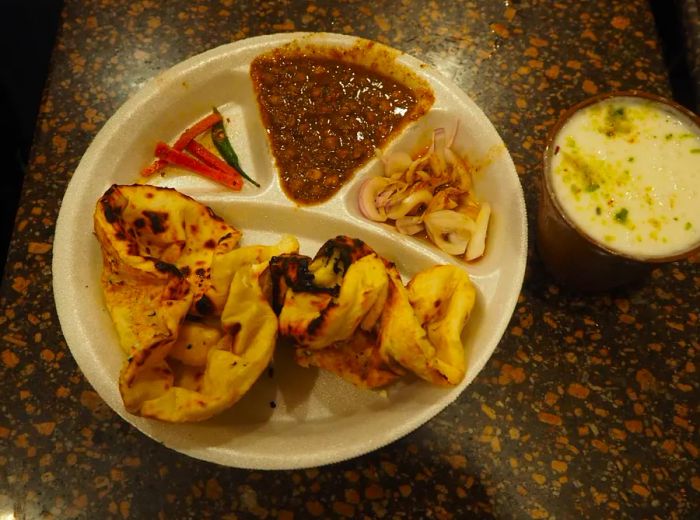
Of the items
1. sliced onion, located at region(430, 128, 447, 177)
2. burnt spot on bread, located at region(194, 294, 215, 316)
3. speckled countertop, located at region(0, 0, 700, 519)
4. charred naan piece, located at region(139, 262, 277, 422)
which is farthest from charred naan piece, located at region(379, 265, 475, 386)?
burnt spot on bread, located at region(194, 294, 215, 316)

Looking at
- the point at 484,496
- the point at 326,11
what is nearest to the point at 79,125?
the point at 326,11

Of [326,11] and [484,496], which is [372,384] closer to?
[484,496]

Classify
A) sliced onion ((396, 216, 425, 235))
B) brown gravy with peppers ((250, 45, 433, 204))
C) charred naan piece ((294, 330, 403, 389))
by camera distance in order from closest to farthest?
charred naan piece ((294, 330, 403, 389)) < sliced onion ((396, 216, 425, 235)) < brown gravy with peppers ((250, 45, 433, 204))

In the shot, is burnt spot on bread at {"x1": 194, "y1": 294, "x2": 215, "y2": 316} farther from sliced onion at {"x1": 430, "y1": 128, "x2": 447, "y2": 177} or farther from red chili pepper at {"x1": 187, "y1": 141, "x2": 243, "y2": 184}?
sliced onion at {"x1": 430, "y1": 128, "x2": 447, "y2": 177}

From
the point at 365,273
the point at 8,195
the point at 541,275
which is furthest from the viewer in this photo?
the point at 8,195

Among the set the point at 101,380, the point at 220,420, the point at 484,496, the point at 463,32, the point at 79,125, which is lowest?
the point at 484,496

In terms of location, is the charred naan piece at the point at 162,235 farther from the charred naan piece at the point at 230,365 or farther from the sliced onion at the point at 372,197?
the sliced onion at the point at 372,197
